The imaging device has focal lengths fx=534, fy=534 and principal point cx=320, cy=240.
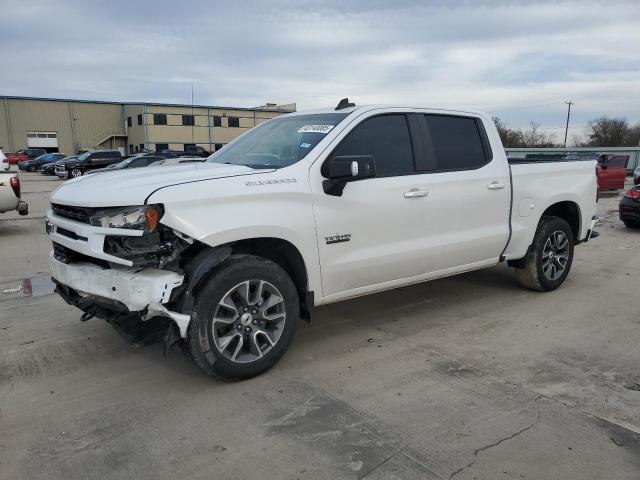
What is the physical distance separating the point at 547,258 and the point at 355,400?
3.52 metres

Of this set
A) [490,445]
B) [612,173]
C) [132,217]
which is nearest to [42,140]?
[612,173]

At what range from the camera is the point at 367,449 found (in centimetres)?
298

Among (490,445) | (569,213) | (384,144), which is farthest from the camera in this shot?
(569,213)

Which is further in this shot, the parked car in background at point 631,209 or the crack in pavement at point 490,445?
the parked car in background at point 631,209

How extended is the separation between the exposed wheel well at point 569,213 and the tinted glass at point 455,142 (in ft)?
4.84

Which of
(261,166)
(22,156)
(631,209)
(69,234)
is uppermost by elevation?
(261,166)

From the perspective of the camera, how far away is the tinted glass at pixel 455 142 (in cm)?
494

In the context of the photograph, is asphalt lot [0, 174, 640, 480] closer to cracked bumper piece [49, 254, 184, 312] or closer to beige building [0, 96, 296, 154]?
cracked bumper piece [49, 254, 184, 312]

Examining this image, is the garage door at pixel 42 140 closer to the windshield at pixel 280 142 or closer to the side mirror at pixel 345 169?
the windshield at pixel 280 142

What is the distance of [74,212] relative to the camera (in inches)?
150

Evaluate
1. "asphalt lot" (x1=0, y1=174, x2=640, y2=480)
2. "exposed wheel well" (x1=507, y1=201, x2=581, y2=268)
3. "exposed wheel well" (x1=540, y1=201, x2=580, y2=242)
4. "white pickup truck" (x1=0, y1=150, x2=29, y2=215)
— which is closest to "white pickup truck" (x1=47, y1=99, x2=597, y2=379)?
"asphalt lot" (x1=0, y1=174, x2=640, y2=480)

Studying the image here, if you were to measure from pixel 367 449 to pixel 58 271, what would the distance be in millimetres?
2640

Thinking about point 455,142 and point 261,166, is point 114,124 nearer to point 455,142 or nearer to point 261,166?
point 455,142

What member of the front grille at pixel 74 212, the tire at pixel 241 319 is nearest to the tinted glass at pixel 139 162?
the front grille at pixel 74 212
